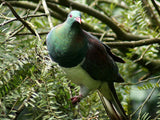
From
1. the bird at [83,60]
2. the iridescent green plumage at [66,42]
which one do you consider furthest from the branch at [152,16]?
the iridescent green plumage at [66,42]

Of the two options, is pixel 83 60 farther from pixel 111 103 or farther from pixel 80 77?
pixel 111 103

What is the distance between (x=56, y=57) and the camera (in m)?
1.65

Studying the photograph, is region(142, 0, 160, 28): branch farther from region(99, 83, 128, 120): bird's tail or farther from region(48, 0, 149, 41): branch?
region(99, 83, 128, 120): bird's tail

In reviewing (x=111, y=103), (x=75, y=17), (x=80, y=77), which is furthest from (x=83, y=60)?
(x=111, y=103)

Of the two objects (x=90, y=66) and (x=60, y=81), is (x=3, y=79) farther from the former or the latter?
(x=90, y=66)

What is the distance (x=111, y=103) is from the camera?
2.05m

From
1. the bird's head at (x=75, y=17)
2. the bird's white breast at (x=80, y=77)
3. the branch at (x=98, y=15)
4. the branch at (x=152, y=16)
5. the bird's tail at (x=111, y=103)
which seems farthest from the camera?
the branch at (x=152, y=16)

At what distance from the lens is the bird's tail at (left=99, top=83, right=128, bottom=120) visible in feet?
6.48

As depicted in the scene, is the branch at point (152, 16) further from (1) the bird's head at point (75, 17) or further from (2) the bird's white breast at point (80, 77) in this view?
(1) the bird's head at point (75, 17)

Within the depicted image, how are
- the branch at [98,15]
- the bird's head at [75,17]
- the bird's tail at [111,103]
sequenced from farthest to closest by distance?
the branch at [98,15] < the bird's tail at [111,103] < the bird's head at [75,17]

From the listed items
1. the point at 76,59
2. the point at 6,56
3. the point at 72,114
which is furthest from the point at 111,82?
the point at 6,56

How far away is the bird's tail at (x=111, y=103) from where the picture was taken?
198cm

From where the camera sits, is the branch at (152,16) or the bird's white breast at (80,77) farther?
the branch at (152,16)

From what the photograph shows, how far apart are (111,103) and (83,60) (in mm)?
488
